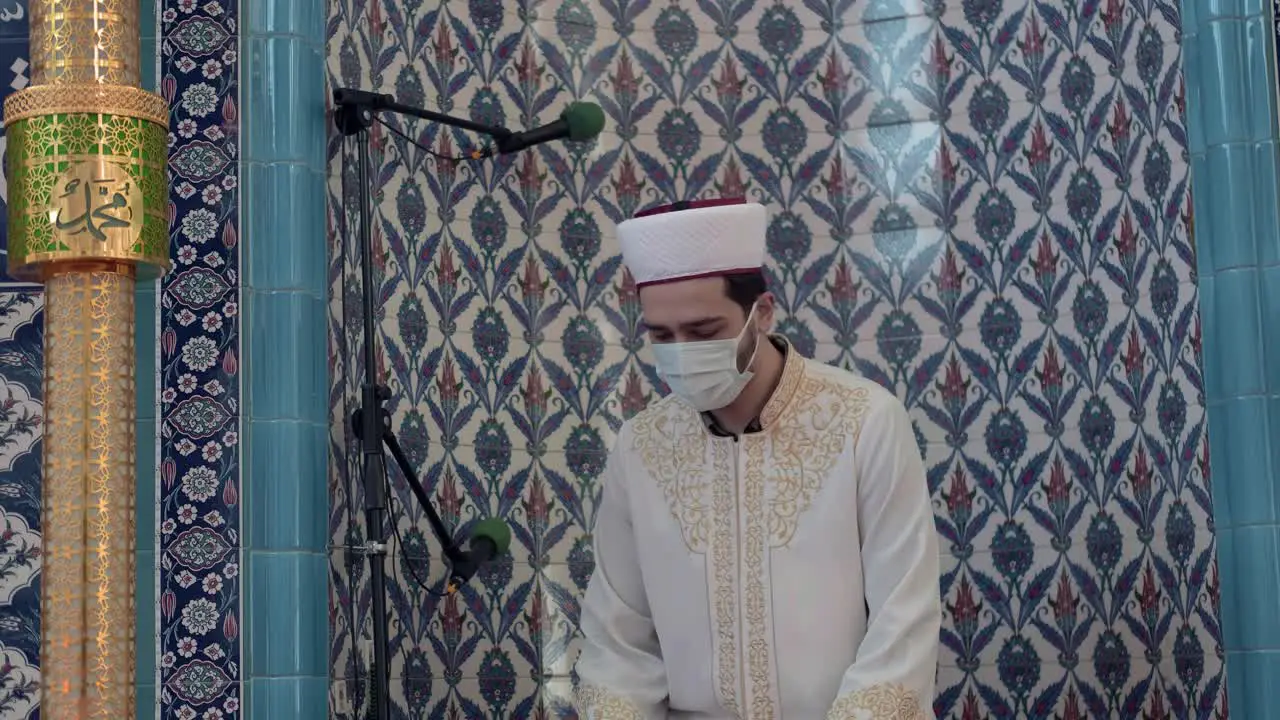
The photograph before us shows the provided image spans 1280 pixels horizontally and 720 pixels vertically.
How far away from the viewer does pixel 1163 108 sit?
5633 mm

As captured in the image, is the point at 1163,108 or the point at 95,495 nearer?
the point at 95,495

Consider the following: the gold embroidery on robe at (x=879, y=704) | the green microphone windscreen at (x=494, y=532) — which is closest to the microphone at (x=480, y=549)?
the green microphone windscreen at (x=494, y=532)

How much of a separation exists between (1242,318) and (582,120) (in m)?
2.03

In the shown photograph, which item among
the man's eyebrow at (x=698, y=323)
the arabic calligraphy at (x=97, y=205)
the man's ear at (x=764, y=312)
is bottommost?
the man's eyebrow at (x=698, y=323)

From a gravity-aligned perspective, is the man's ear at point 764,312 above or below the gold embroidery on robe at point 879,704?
above

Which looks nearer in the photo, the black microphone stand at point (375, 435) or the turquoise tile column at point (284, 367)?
the turquoise tile column at point (284, 367)

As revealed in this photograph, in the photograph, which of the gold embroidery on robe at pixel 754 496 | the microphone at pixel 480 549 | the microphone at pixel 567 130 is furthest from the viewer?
the microphone at pixel 567 130

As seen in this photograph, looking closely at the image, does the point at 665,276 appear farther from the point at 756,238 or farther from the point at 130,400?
the point at 130,400

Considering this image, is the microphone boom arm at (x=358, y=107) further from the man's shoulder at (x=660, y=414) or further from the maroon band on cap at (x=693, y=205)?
the man's shoulder at (x=660, y=414)

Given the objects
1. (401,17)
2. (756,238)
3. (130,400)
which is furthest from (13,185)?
(401,17)

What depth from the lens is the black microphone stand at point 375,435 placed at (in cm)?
475

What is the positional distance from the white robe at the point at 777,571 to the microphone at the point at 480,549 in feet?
2.13

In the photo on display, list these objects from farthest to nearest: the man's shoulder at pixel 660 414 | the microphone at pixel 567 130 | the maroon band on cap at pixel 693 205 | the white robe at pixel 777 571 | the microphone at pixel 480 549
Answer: the microphone at pixel 567 130 < the microphone at pixel 480 549 < the man's shoulder at pixel 660 414 < the maroon band on cap at pixel 693 205 < the white robe at pixel 777 571

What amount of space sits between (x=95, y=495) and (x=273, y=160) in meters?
1.83
